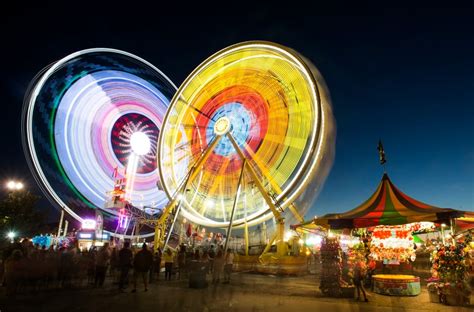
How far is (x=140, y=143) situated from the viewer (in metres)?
26.7

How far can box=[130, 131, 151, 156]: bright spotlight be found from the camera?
26.5m

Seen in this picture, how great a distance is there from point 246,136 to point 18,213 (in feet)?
88.5

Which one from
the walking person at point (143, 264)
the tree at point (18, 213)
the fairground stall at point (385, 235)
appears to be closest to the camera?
the walking person at point (143, 264)

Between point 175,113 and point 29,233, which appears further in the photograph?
point 29,233

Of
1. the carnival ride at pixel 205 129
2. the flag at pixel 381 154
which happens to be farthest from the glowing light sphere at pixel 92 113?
the flag at pixel 381 154

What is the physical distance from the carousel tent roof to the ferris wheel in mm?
4135

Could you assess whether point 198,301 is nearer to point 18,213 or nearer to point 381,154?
point 381,154

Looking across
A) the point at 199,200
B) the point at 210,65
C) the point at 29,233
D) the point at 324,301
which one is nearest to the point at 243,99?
the point at 210,65

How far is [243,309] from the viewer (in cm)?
673

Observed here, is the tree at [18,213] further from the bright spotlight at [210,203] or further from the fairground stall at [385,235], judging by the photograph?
the fairground stall at [385,235]

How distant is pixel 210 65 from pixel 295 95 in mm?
5633

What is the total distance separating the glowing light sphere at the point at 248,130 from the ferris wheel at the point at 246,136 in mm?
55

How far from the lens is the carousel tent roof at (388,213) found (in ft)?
31.2

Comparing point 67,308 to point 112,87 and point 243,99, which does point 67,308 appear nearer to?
point 243,99
